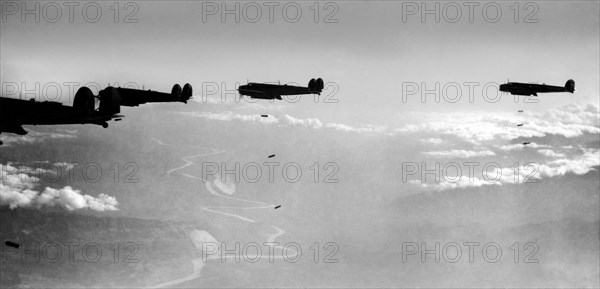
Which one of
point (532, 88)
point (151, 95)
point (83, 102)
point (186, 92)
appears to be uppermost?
point (532, 88)

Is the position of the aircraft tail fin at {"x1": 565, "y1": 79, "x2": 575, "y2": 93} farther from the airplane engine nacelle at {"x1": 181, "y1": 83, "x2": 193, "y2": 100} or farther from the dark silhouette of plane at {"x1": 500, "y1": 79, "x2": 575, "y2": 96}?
the airplane engine nacelle at {"x1": 181, "y1": 83, "x2": 193, "y2": 100}

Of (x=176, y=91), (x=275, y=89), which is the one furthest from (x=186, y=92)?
(x=275, y=89)

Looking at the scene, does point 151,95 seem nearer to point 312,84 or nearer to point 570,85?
point 312,84

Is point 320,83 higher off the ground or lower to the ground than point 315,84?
higher

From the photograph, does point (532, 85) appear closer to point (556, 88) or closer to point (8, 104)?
point (556, 88)

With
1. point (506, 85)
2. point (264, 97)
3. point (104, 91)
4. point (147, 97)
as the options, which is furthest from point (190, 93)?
point (506, 85)

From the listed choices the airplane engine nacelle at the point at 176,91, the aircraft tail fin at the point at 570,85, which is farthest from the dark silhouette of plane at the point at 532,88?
the airplane engine nacelle at the point at 176,91

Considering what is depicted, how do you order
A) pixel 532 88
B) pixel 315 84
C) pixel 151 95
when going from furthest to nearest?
pixel 532 88, pixel 315 84, pixel 151 95

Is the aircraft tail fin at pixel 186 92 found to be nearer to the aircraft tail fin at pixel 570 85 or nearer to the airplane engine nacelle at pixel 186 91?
the airplane engine nacelle at pixel 186 91
